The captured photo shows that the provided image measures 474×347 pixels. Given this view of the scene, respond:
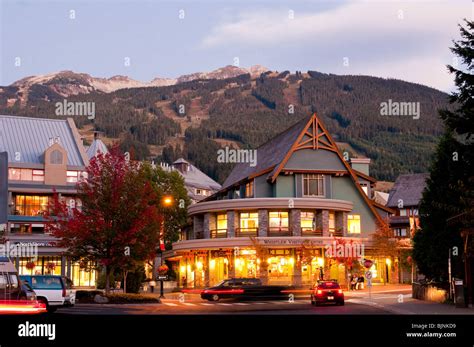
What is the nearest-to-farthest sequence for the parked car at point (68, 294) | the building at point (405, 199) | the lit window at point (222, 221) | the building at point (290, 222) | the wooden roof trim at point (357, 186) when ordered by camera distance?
the parked car at point (68, 294) → the building at point (290, 222) → the lit window at point (222, 221) → the wooden roof trim at point (357, 186) → the building at point (405, 199)

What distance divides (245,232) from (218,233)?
332 cm

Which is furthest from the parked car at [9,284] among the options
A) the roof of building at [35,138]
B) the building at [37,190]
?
the roof of building at [35,138]

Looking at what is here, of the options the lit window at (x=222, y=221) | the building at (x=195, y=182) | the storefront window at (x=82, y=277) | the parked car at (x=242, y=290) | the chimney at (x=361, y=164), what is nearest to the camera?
the parked car at (x=242, y=290)

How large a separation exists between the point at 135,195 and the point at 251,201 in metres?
20.6

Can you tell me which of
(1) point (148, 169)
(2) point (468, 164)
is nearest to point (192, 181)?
(1) point (148, 169)

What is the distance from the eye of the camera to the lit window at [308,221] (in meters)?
68.4

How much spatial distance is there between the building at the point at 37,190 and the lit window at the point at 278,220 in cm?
2121

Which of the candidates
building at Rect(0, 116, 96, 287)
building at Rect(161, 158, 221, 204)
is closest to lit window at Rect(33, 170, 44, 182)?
building at Rect(0, 116, 96, 287)

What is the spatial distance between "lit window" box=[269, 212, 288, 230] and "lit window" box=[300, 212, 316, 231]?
166 cm

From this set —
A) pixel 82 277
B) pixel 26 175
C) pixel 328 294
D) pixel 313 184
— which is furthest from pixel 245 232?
pixel 328 294

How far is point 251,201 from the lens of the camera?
67.4 m

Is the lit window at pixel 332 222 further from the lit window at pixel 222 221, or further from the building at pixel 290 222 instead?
the lit window at pixel 222 221

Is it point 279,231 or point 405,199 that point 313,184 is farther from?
point 405,199
